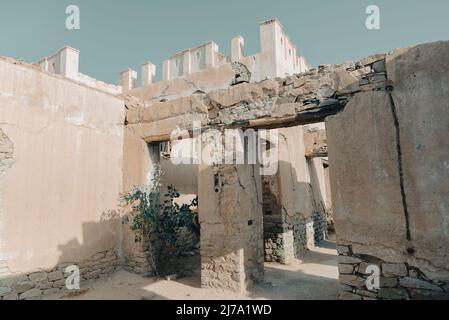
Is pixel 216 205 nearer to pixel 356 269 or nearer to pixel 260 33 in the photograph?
pixel 356 269

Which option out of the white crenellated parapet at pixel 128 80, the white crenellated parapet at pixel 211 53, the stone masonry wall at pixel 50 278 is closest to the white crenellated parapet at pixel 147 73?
the white crenellated parapet at pixel 128 80

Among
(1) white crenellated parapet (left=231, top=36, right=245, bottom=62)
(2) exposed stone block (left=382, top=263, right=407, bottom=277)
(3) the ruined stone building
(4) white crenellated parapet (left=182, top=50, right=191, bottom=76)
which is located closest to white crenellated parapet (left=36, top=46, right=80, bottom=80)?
(4) white crenellated parapet (left=182, top=50, right=191, bottom=76)

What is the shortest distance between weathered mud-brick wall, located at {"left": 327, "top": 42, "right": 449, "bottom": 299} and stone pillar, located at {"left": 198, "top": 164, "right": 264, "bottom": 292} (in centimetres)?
158

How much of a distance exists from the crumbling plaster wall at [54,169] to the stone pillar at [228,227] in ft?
7.13

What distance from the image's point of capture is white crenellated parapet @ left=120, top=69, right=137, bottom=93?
18.4 metres

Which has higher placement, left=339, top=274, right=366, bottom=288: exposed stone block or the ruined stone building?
the ruined stone building

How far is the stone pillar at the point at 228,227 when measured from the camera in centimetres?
474

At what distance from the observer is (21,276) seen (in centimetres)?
437

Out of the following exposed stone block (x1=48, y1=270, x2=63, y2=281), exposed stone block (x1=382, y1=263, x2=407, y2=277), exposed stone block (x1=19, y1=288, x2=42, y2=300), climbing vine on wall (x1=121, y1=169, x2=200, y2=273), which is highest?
climbing vine on wall (x1=121, y1=169, x2=200, y2=273)

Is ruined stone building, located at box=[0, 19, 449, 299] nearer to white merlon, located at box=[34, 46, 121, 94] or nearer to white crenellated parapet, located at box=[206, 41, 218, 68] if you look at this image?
white crenellated parapet, located at box=[206, 41, 218, 68]

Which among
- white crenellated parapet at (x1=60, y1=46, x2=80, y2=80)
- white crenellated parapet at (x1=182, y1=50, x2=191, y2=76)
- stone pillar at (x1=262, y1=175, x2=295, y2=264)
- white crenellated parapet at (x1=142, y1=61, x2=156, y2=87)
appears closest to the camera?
stone pillar at (x1=262, y1=175, x2=295, y2=264)

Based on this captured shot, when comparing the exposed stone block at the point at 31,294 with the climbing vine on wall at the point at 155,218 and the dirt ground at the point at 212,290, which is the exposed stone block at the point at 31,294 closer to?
the dirt ground at the point at 212,290

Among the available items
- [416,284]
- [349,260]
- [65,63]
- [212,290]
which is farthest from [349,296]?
[65,63]

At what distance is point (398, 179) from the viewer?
135 inches
